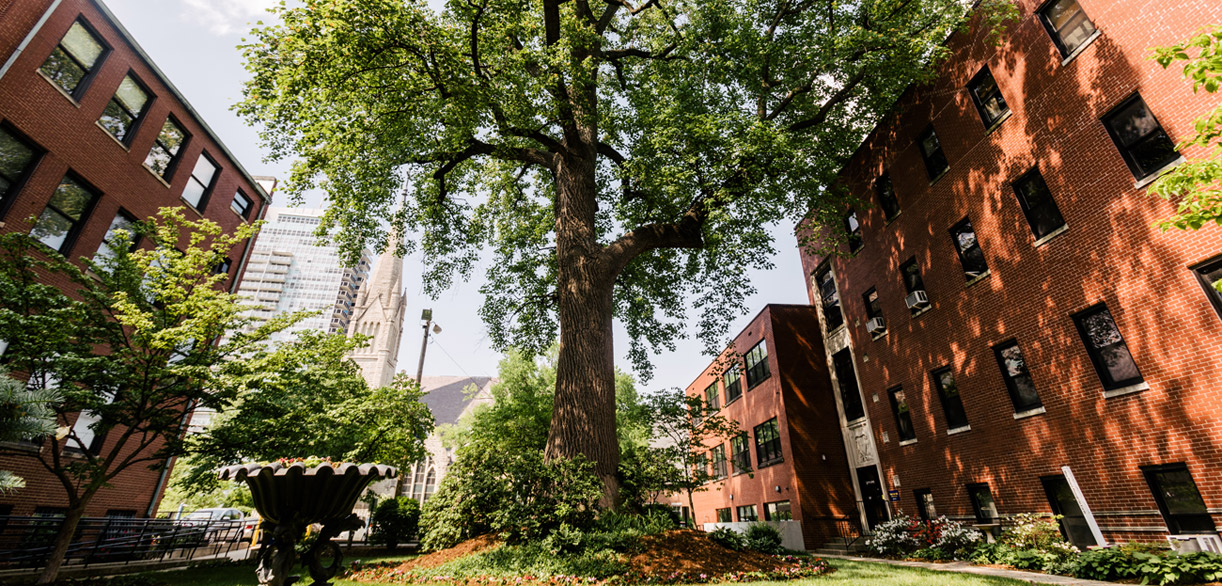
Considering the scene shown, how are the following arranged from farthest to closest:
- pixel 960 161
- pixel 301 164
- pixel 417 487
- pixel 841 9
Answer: pixel 417 487
pixel 960 161
pixel 841 9
pixel 301 164

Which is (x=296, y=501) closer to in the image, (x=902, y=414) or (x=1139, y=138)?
(x=1139, y=138)

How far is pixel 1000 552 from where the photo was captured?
33.5 ft

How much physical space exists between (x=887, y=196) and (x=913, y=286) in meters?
3.54

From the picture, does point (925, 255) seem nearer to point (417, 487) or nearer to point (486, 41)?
point (486, 41)

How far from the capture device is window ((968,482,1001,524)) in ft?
39.9

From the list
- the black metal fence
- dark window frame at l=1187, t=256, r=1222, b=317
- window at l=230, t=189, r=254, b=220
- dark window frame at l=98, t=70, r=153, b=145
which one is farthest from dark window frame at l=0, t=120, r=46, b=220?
dark window frame at l=1187, t=256, r=1222, b=317

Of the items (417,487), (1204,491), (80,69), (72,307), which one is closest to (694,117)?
(1204,491)

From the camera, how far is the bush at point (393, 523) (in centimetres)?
1858

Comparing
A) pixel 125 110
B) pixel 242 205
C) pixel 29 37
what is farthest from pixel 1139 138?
pixel 242 205

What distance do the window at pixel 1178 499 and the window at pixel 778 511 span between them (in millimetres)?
12391

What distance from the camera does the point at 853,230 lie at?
19.2m

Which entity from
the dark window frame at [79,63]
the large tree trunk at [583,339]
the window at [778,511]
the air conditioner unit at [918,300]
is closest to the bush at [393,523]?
the large tree trunk at [583,339]

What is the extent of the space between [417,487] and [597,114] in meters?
45.4

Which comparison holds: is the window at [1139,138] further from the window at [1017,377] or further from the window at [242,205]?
the window at [242,205]
